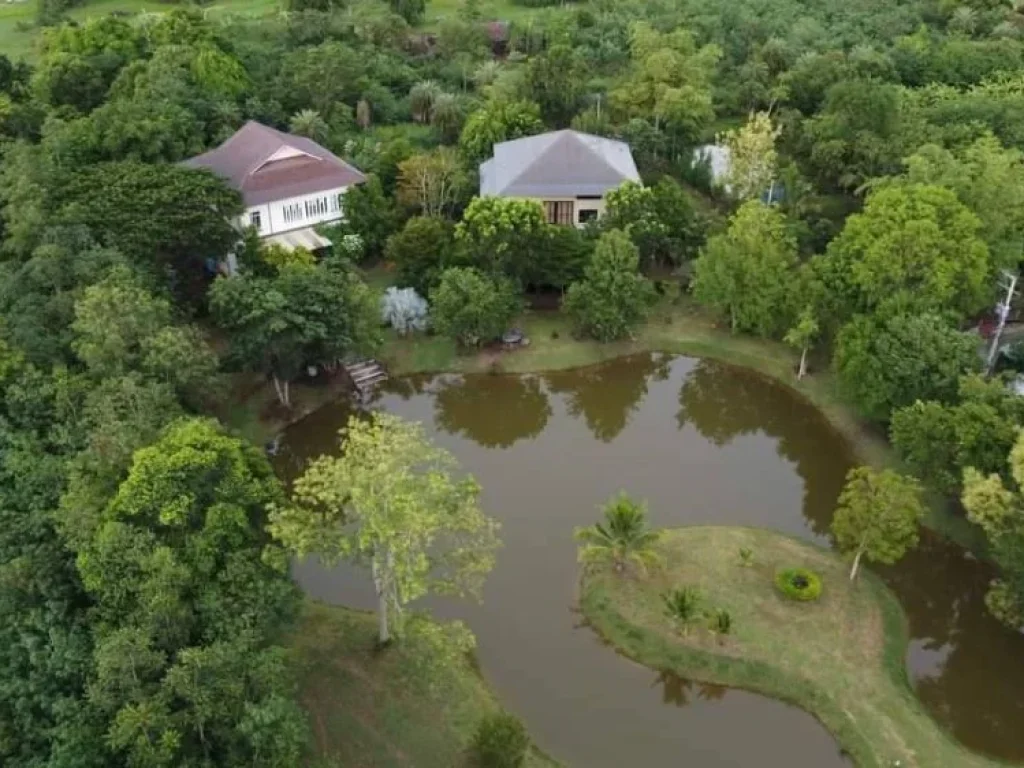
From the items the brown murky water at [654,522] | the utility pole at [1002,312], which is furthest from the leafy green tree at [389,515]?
the utility pole at [1002,312]

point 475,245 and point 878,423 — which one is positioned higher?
point 475,245

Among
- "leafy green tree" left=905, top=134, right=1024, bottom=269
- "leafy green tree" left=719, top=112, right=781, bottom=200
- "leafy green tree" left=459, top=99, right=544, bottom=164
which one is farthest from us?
"leafy green tree" left=459, top=99, right=544, bottom=164

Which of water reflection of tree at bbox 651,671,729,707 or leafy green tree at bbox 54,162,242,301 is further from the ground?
leafy green tree at bbox 54,162,242,301

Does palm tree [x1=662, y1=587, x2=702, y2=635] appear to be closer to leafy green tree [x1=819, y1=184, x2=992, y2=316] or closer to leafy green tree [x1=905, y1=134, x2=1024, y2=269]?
leafy green tree [x1=819, y1=184, x2=992, y2=316]

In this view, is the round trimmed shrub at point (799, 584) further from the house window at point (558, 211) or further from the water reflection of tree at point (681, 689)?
the house window at point (558, 211)

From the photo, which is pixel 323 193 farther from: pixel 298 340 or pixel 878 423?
pixel 878 423

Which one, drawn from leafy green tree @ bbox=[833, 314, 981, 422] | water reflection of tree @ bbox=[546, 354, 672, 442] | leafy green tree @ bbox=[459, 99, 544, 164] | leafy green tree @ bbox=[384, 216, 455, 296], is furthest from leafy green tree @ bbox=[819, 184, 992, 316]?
leafy green tree @ bbox=[459, 99, 544, 164]

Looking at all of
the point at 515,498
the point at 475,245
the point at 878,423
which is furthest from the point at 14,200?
the point at 878,423
